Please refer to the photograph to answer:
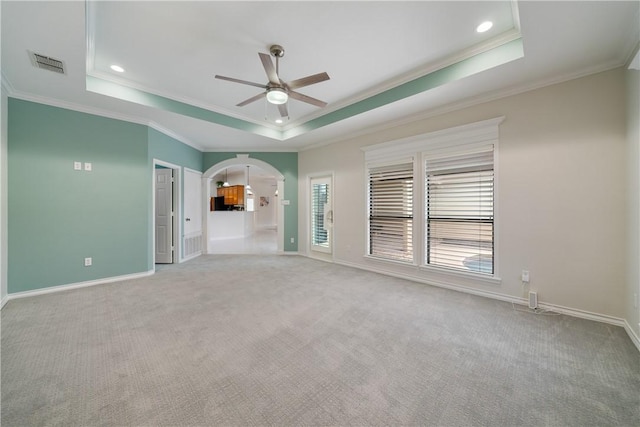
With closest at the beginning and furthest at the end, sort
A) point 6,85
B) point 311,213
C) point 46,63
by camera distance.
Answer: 1. point 46,63
2. point 6,85
3. point 311,213

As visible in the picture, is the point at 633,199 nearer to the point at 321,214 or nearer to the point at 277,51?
the point at 277,51

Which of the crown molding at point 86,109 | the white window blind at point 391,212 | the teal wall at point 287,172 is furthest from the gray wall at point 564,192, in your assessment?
the crown molding at point 86,109

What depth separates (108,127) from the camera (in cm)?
404

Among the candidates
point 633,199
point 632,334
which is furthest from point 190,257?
point 633,199

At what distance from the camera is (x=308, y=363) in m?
1.96

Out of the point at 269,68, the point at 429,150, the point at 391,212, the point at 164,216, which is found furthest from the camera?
the point at 164,216

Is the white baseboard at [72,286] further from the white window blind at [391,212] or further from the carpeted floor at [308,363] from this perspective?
the white window blind at [391,212]

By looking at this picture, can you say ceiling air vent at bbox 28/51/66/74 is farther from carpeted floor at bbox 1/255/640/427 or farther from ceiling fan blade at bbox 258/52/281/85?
carpeted floor at bbox 1/255/640/427

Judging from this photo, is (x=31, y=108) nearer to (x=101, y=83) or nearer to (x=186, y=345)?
(x=101, y=83)

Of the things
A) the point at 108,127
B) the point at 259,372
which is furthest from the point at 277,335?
the point at 108,127

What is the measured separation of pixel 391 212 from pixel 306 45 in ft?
9.95

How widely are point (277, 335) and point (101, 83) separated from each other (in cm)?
409

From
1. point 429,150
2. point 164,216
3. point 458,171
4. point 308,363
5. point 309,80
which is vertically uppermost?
point 309,80

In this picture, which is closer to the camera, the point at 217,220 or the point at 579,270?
the point at 579,270
